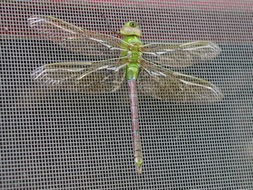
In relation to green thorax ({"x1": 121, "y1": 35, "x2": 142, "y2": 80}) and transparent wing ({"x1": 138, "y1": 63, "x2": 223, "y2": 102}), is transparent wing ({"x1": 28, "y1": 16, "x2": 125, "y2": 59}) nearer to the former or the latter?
green thorax ({"x1": 121, "y1": 35, "x2": 142, "y2": 80})

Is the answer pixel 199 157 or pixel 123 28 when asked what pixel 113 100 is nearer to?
pixel 123 28

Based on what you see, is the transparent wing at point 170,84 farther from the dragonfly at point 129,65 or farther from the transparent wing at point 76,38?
the transparent wing at point 76,38

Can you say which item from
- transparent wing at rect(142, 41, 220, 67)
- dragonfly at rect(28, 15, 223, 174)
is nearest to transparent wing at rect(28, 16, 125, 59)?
dragonfly at rect(28, 15, 223, 174)

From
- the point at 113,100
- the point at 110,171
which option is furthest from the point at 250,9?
the point at 110,171

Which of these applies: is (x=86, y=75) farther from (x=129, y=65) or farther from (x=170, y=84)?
(x=170, y=84)

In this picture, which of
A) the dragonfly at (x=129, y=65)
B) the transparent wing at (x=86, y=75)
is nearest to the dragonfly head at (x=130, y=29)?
the dragonfly at (x=129, y=65)

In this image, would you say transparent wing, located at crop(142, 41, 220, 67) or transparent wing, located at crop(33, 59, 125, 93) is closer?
transparent wing, located at crop(33, 59, 125, 93)

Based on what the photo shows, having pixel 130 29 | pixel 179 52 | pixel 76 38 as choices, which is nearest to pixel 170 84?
pixel 179 52
